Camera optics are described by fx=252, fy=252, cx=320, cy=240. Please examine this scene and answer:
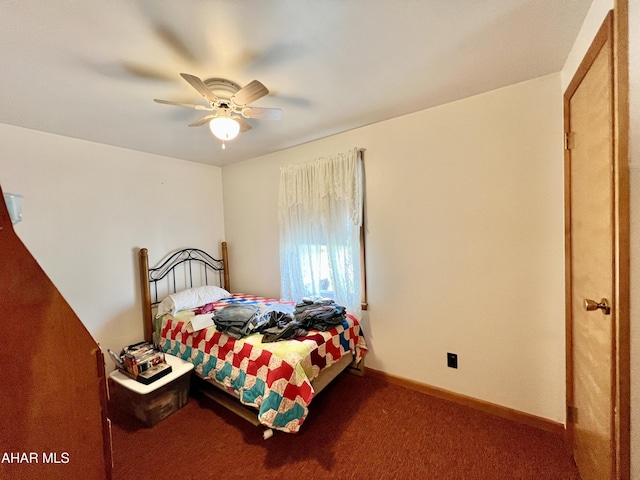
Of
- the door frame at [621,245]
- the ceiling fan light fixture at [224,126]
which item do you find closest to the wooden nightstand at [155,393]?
the ceiling fan light fixture at [224,126]

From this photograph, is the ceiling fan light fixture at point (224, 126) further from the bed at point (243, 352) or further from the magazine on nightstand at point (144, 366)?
the magazine on nightstand at point (144, 366)

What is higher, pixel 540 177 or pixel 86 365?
pixel 540 177

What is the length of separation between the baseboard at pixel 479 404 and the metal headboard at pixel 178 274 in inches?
91.0

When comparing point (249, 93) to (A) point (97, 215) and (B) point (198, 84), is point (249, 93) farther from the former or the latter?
(A) point (97, 215)

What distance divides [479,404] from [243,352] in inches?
71.6

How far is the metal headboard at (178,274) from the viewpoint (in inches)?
105

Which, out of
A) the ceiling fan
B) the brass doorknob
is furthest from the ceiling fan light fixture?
the brass doorknob

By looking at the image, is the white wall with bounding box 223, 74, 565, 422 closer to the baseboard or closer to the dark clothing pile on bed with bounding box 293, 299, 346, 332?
the baseboard

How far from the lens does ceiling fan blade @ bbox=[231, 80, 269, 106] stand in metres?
1.34

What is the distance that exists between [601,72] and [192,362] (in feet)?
9.95

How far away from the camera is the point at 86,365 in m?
0.68

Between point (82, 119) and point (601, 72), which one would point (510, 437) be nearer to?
point (601, 72)

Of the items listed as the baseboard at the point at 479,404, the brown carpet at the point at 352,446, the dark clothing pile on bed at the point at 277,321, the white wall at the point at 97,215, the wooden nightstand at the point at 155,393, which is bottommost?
the brown carpet at the point at 352,446

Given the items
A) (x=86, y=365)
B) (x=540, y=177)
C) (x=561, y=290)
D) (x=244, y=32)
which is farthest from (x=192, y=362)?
(x=540, y=177)
